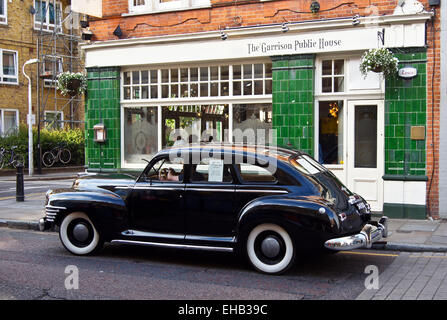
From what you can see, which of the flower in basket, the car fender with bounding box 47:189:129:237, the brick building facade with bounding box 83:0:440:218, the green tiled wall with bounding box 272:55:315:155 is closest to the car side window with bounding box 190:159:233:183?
the car fender with bounding box 47:189:129:237

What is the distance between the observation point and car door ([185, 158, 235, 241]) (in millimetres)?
6883

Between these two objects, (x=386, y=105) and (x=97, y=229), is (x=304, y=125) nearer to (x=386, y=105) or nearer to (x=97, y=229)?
(x=386, y=105)

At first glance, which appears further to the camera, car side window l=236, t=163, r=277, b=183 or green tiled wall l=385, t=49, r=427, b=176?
green tiled wall l=385, t=49, r=427, b=176

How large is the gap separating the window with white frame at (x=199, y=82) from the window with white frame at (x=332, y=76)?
1.25m

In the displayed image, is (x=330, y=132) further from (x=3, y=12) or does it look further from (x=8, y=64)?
(x=3, y=12)

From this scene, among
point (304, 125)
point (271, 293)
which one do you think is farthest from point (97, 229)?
point (304, 125)

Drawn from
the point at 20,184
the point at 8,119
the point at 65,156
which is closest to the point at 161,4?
the point at 20,184

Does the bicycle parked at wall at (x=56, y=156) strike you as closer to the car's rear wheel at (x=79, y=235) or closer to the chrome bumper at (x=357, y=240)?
the car's rear wheel at (x=79, y=235)

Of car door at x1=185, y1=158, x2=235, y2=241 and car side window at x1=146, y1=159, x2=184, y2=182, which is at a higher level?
car side window at x1=146, y1=159, x2=184, y2=182

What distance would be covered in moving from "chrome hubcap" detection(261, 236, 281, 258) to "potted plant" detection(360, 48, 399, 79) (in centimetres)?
516

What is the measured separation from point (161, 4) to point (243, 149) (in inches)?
293

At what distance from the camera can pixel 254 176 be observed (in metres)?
6.86

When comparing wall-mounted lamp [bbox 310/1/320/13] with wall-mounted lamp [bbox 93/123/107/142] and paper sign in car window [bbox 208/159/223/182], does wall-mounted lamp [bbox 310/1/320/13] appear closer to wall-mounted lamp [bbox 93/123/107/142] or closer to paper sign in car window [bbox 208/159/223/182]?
paper sign in car window [bbox 208/159/223/182]

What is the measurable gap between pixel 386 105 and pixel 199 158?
519cm
